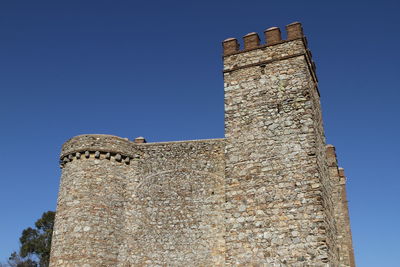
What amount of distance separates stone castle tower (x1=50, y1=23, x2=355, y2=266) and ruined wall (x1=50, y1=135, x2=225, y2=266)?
0.03 m

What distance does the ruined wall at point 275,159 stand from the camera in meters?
11.2

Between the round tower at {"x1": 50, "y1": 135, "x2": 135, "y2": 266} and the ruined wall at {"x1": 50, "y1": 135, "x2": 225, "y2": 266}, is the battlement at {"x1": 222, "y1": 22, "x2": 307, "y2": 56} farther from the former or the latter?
the round tower at {"x1": 50, "y1": 135, "x2": 135, "y2": 266}

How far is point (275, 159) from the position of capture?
12109 mm

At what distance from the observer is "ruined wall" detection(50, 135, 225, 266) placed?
13805mm

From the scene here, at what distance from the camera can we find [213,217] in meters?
14.0

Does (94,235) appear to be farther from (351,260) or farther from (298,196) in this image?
(351,260)

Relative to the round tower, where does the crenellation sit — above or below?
above

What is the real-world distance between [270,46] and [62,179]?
27.6 feet

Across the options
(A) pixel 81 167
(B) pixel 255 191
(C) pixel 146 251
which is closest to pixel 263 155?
(B) pixel 255 191

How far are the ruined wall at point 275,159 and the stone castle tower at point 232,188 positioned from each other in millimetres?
29

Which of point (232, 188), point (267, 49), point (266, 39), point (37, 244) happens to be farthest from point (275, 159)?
point (37, 244)

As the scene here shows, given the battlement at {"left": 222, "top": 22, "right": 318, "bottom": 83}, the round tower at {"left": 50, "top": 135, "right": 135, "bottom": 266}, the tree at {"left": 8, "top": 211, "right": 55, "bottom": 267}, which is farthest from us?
the tree at {"left": 8, "top": 211, "right": 55, "bottom": 267}

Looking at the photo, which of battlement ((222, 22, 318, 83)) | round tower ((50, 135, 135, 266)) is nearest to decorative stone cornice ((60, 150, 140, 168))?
round tower ((50, 135, 135, 266))

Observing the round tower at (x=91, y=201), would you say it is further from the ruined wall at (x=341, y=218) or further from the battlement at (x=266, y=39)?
the ruined wall at (x=341, y=218)
